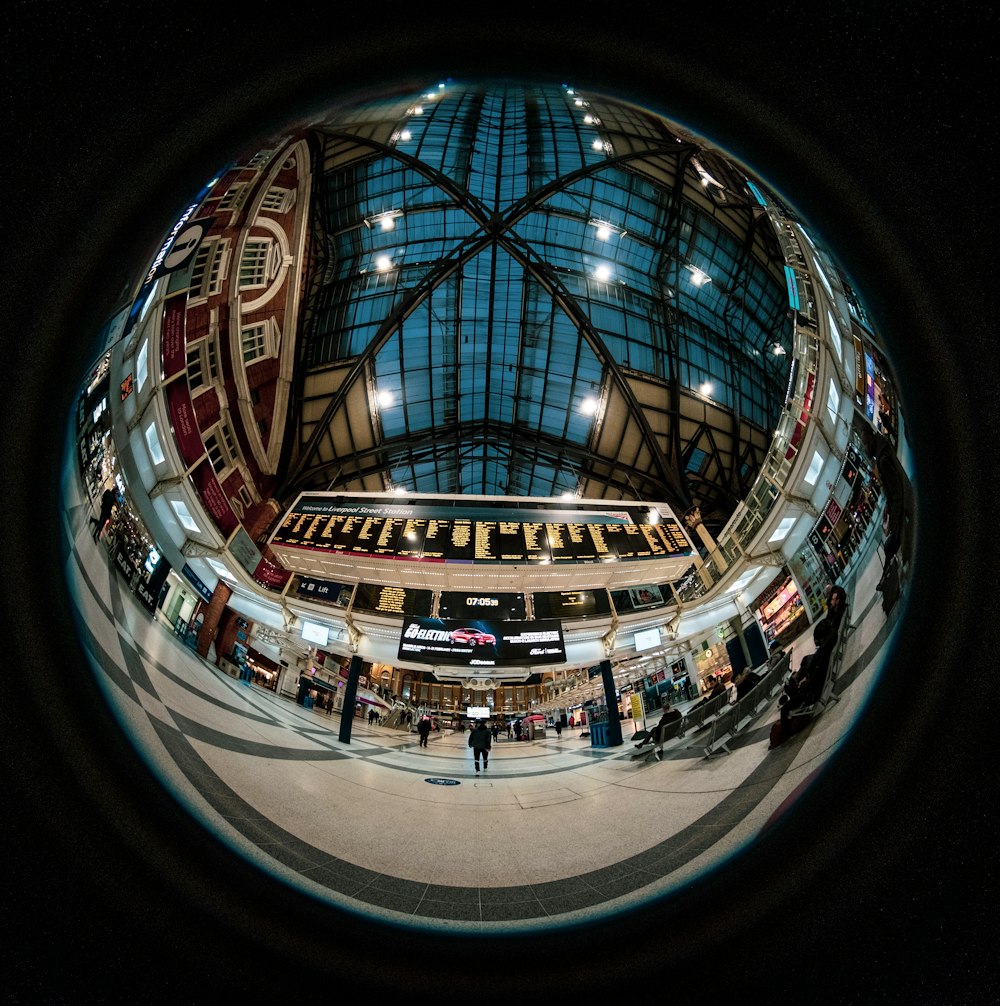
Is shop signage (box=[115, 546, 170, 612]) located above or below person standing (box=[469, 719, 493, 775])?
above

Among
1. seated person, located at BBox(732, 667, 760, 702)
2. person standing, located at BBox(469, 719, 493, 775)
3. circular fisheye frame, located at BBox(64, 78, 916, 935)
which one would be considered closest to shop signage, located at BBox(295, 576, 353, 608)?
circular fisheye frame, located at BBox(64, 78, 916, 935)

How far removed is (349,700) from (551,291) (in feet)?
2.00

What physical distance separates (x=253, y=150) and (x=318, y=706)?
2.30 ft

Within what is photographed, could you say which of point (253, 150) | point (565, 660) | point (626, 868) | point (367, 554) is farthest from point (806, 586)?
point (253, 150)

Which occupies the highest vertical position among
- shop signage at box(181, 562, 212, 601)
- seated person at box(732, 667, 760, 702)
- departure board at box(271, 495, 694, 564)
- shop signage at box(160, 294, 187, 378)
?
shop signage at box(160, 294, 187, 378)

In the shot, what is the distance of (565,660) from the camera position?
2.13ft

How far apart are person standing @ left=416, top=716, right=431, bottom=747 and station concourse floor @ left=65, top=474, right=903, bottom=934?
0.02 m

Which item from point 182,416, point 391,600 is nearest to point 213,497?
point 182,416

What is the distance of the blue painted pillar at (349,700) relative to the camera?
2.10ft

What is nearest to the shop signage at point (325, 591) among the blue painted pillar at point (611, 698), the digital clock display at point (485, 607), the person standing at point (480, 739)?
→ the digital clock display at point (485, 607)

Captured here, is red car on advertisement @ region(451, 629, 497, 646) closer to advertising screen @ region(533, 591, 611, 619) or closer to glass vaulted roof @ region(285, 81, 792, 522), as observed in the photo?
advertising screen @ region(533, 591, 611, 619)

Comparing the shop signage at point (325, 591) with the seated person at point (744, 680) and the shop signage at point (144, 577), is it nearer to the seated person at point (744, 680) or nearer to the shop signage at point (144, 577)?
the shop signage at point (144, 577)

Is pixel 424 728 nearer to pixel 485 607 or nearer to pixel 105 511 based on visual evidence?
pixel 485 607

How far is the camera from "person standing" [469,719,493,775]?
646 mm
